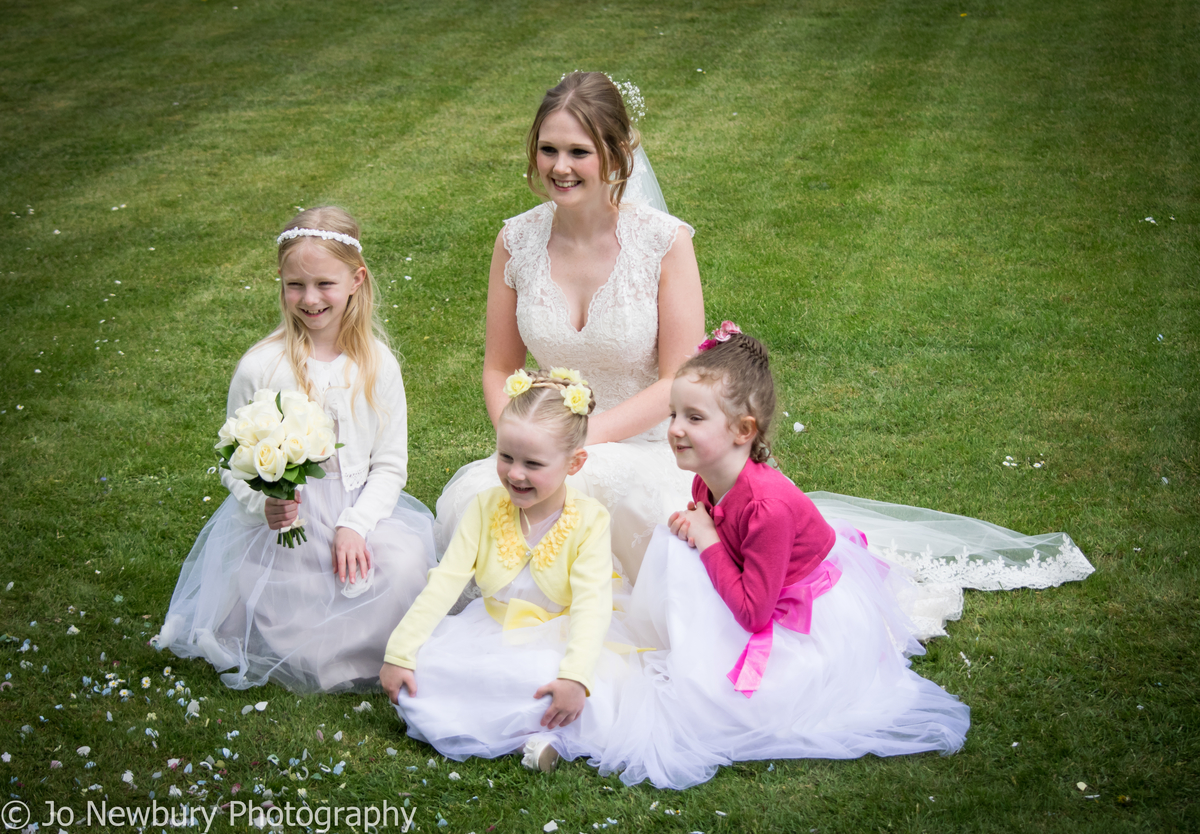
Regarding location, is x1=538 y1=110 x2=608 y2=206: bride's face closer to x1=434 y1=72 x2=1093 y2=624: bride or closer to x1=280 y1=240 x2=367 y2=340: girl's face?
x1=434 y1=72 x2=1093 y2=624: bride

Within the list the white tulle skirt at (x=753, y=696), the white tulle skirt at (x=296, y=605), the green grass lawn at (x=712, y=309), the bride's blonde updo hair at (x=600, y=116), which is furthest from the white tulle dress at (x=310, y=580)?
the bride's blonde updo hair at (x=600, y=116)

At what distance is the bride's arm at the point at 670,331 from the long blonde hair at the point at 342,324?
924 mm

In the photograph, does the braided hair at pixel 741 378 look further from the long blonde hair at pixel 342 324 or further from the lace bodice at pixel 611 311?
the long blonde hair at pixel 342 324

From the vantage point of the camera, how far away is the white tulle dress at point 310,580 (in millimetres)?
3822

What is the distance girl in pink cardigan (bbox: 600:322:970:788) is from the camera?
132 inches

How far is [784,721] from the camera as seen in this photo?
11.1ft

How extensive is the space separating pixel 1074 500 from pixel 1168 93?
316 inches

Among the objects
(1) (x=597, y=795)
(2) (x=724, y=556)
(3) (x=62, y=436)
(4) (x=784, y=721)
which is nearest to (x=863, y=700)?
(4) (x=784, y=721)

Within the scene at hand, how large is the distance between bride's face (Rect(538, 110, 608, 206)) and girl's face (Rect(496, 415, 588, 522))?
44.1 inches

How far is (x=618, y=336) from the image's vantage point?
4.29m

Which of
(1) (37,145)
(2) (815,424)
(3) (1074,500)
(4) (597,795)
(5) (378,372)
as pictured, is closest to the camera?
(4) (597,795)

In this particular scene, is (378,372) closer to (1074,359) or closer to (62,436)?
(62,436)

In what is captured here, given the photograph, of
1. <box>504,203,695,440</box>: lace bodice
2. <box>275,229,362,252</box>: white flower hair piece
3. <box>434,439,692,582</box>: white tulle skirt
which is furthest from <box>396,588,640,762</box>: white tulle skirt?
<box>275,229,362,252</box>: white flower hair piece

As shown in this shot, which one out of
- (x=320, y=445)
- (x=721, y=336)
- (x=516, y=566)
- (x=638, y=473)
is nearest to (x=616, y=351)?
(x=638, y=473)
